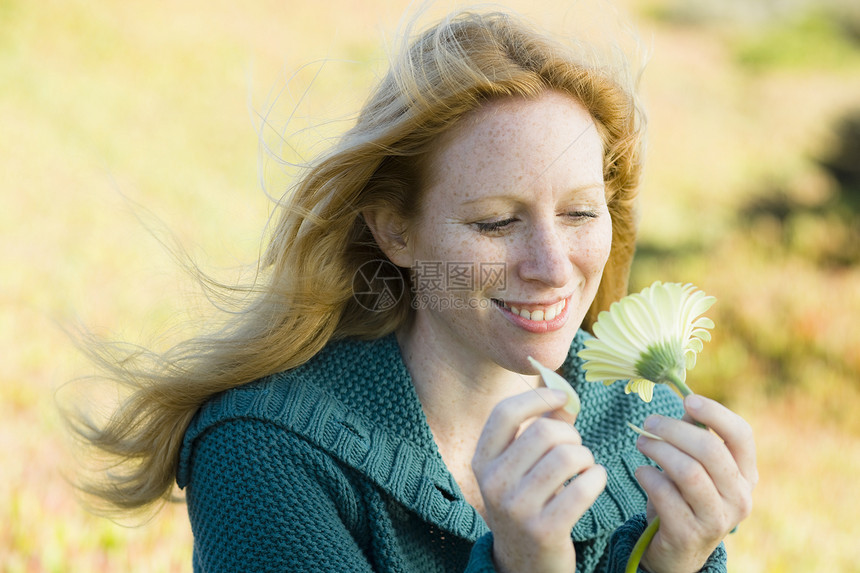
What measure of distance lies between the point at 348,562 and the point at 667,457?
0.80m

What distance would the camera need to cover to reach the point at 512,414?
142cm

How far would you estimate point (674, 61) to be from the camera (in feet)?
50.0

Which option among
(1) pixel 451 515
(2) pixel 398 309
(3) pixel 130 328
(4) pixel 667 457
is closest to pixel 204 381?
(2) pixel 398 309

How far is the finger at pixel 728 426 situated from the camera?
1.42 m

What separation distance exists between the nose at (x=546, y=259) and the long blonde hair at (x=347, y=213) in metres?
0.34

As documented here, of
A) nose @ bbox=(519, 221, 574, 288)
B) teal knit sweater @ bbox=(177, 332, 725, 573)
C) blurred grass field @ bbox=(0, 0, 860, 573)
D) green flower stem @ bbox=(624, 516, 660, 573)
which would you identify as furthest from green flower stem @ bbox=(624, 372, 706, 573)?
blurred grass field @ bbox=(0, 0, 860, 573)

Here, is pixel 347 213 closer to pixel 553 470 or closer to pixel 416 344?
pixel 416 344

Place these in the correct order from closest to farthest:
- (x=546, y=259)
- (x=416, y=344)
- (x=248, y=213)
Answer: (x=546, y=259) < (x=416, y=344) < (x=248, y=213)

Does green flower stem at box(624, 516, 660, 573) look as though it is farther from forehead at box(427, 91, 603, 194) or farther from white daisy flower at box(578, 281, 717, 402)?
forehead at box(427, 91, 603, 194)

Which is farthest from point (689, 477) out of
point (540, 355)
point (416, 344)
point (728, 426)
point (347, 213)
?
point (347, 213)

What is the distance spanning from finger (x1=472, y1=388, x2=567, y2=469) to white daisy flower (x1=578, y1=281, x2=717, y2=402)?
0.39 ft

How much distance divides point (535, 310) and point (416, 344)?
468 millimetres

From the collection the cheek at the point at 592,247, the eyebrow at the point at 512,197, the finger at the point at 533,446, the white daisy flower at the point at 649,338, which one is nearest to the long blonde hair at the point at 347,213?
the eyebrow at the point at 512,197

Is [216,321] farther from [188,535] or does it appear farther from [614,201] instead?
[188,535]
